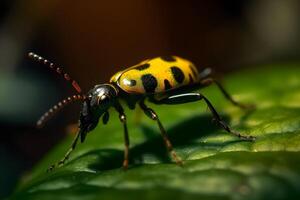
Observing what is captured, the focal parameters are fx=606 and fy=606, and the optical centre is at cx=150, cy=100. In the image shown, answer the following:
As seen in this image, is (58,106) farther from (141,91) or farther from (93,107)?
(141,91)

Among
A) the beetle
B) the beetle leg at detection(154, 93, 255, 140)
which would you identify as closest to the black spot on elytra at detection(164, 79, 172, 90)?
the beetle

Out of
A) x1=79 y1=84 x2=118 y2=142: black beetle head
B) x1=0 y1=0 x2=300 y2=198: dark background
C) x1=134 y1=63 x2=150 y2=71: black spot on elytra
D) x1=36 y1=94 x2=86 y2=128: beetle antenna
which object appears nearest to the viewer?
x1=36 y1=94 x2=86 y2=128: beetle antenna

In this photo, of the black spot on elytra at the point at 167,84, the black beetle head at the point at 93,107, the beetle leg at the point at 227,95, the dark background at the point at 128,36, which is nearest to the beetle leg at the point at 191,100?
the black spot on elytra at the point at 167,84

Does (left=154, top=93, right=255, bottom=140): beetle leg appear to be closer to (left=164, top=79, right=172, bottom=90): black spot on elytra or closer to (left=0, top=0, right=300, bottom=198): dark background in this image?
(left=164, top=79, right=172, bottom=90): black spot on elytra

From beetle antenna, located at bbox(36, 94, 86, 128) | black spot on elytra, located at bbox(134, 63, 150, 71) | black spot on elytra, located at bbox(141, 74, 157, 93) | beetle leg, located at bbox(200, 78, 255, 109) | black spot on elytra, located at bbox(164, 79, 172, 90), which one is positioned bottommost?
beetle leg, located at bbox(200, 78, 255, 109)

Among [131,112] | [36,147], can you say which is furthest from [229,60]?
[131,112]

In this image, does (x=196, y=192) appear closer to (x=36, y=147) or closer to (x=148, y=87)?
(x=148, y=87)
